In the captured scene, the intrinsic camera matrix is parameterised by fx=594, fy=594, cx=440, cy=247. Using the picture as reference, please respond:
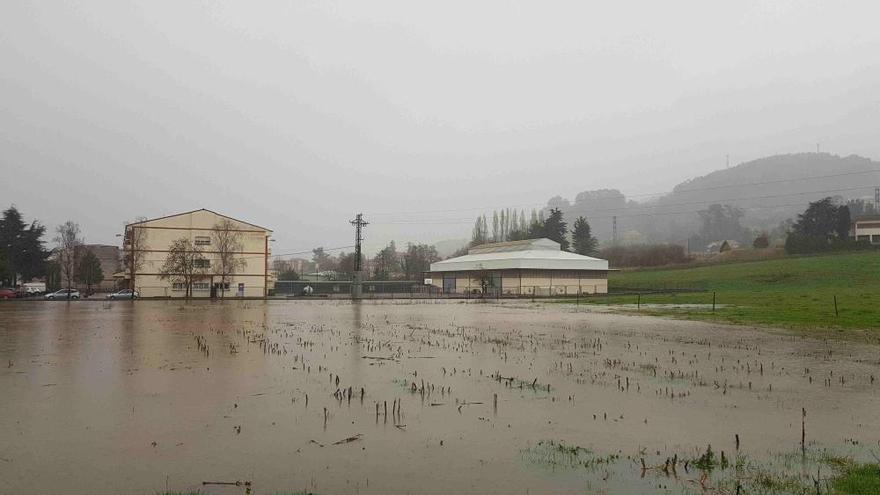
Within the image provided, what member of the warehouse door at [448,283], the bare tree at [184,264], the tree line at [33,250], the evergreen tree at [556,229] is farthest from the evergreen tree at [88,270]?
the evergreen tree at [556,229]

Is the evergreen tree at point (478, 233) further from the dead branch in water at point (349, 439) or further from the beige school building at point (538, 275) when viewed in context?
the dead branch in water at point (349, 439)

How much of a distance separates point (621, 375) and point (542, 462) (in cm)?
741

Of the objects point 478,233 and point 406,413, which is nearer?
point 406,413

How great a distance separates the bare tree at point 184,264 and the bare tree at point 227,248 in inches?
105

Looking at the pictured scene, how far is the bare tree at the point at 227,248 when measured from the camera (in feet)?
260

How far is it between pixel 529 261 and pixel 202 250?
4726 centimetres

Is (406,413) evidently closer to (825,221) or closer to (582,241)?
(825,221)

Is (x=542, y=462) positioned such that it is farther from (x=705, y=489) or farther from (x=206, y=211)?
(x=206, y=211)

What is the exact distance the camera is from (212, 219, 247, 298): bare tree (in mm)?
79125

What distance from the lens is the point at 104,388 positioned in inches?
461

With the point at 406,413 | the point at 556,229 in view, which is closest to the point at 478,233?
the point at 556,229

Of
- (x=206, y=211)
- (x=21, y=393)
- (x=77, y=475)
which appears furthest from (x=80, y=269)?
(x=77, y=475)

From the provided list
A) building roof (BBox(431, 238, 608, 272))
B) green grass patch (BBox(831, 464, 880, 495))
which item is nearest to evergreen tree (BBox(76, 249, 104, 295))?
building roof (BBox(431, 238, 608, 272))

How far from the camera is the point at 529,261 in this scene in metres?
88.8
